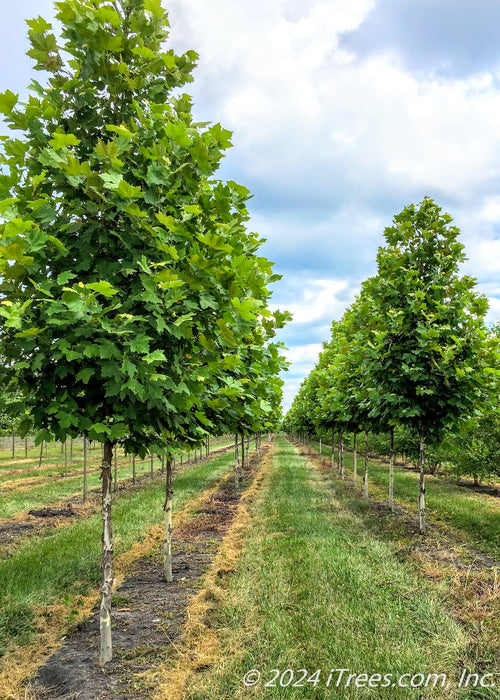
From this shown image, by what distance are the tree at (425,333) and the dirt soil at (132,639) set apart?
19.4 feet

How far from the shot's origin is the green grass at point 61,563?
6098 millimetres

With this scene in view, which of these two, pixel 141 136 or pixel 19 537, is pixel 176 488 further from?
pixel 141 136

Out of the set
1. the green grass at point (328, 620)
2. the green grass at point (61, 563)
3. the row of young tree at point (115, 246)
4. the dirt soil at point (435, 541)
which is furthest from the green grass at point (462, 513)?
the row of young tree at point (115, 246)

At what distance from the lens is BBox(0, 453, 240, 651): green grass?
610cm

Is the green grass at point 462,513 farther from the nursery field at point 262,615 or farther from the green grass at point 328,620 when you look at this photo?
the green grass at point 328,620

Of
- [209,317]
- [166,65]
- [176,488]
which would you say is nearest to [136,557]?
[209,317]

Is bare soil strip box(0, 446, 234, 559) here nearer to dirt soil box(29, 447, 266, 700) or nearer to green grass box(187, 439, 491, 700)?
dirt soil box(29, 447, 266, 700)

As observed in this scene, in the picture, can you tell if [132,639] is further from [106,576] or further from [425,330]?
[425,330]

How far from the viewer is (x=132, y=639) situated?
5.16 meters

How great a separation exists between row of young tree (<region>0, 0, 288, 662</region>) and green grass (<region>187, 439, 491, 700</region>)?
1647 mm

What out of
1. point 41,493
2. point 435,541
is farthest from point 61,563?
point 41,493

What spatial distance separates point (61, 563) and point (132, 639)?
351 centimetres

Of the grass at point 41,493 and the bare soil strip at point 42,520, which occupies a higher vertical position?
the bare soil strip at point 42,520

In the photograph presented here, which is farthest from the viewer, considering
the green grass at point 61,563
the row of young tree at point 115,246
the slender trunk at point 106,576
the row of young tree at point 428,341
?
the row of young tree at point 428,341
